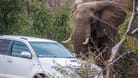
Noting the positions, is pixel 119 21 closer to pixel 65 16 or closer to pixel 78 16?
pixel 78 16

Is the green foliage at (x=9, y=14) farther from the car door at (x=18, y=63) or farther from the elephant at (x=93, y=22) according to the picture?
the elephant at (x=93, y=22)

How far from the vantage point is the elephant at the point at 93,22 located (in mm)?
10041

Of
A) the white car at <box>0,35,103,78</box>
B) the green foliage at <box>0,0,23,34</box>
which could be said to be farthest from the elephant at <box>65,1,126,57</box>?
the green foliage at <box>0,0,23,34</box>

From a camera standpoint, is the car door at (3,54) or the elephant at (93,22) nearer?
the elephant at (93,22)

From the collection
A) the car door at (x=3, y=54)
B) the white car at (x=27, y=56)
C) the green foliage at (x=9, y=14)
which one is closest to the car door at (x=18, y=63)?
the white car at (x=27, y=56)

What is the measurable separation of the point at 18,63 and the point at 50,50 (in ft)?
2.56

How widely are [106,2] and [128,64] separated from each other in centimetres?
365

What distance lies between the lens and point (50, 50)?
13.2m

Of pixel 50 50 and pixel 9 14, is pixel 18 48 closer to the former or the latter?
pixel 50 50

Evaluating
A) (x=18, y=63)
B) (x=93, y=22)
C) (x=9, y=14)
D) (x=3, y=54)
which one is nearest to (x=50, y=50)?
(x=18, y=63)

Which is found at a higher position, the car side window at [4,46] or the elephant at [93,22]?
the elephant at [93,22]

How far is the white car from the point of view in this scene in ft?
40.5

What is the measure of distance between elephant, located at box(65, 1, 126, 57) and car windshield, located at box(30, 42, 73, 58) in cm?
216

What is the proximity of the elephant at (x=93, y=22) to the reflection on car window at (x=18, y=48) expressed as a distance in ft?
9.00
